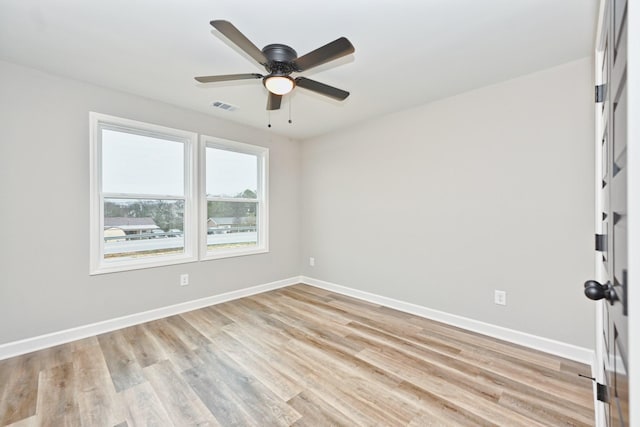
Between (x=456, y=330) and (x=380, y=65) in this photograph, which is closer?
(x=380, y=65)

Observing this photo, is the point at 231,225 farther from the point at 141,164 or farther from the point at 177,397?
the point at 177,397

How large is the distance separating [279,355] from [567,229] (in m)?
2.69

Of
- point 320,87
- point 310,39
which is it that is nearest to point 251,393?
point 320,87

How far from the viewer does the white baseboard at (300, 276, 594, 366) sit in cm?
235

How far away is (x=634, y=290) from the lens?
0.55 meters

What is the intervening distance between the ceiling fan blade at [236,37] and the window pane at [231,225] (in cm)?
241

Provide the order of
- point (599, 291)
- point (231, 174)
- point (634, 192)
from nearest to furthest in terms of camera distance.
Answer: point (634, 192), point (599, 291), point (231, 174)

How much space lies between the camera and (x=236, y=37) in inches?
63.9

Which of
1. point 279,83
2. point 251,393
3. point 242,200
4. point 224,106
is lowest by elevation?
point 251,393

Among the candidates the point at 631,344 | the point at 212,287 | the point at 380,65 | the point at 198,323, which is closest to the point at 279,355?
the point at 198,323

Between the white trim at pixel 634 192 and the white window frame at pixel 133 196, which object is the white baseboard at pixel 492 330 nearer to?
the white window frame at pixel 133 196

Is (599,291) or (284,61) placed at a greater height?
(284,61)

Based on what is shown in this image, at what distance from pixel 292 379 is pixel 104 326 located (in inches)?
84.9

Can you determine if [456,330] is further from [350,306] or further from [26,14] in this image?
[26,14]
